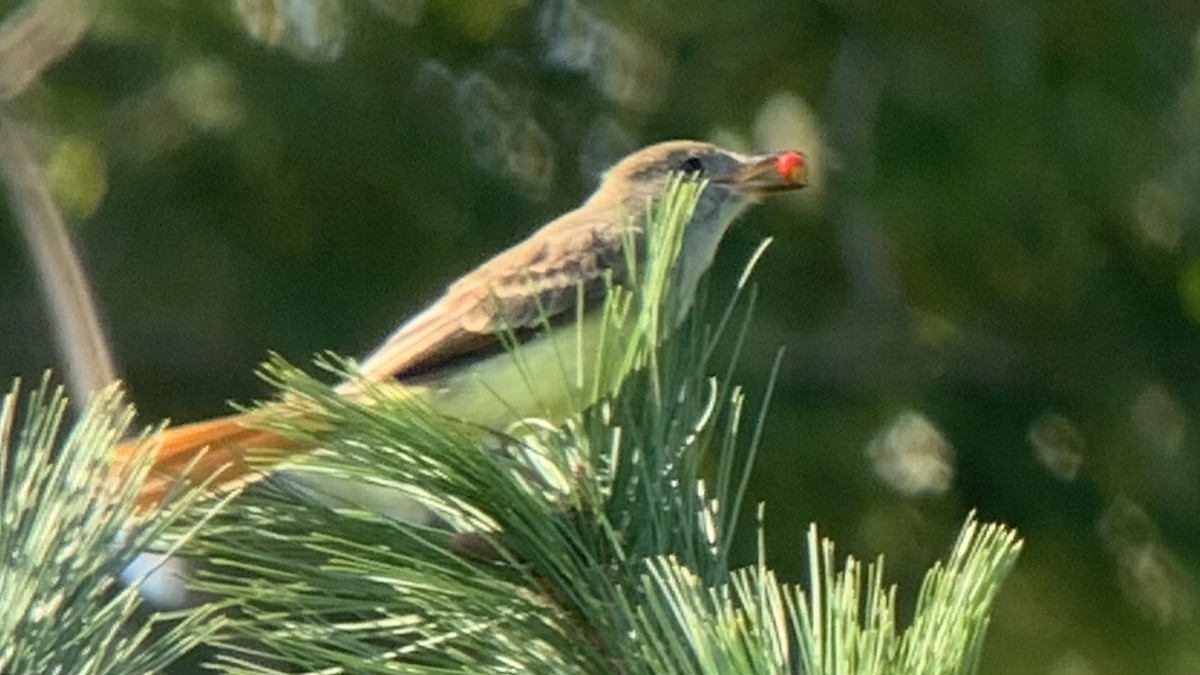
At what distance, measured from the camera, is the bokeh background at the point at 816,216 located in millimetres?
5238

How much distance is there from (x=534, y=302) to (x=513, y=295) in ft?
1.60

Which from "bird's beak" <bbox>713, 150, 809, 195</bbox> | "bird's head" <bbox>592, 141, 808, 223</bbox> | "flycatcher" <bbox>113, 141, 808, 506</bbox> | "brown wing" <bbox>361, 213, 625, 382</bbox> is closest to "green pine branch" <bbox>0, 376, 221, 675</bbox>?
"flycatcher" <bbox>113, 141, 808, 506</bbox>

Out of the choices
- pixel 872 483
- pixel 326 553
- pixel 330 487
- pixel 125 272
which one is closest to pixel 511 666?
pixel 326 553

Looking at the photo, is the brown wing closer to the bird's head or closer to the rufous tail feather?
the bird's head

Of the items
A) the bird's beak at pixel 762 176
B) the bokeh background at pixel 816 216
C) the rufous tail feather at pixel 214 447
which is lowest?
the rufous tail feather at pixel 214 447

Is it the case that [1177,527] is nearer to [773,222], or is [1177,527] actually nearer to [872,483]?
[872,483]

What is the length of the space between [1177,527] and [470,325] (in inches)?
95.9

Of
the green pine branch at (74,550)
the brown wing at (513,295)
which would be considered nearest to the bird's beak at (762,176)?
the brown wing at (513,295)

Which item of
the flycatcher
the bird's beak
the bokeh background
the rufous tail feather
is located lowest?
the rufous tail feather

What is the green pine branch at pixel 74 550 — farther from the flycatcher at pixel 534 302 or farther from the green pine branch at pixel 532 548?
the flycatcher at pixel 534 302

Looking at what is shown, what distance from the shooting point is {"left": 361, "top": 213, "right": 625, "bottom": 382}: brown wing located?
327 centimetres

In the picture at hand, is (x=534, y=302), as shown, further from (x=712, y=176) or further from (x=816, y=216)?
(x=816, y=216)

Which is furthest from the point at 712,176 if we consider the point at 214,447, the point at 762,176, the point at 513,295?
the point at 214,447

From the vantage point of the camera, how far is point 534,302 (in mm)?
2857
